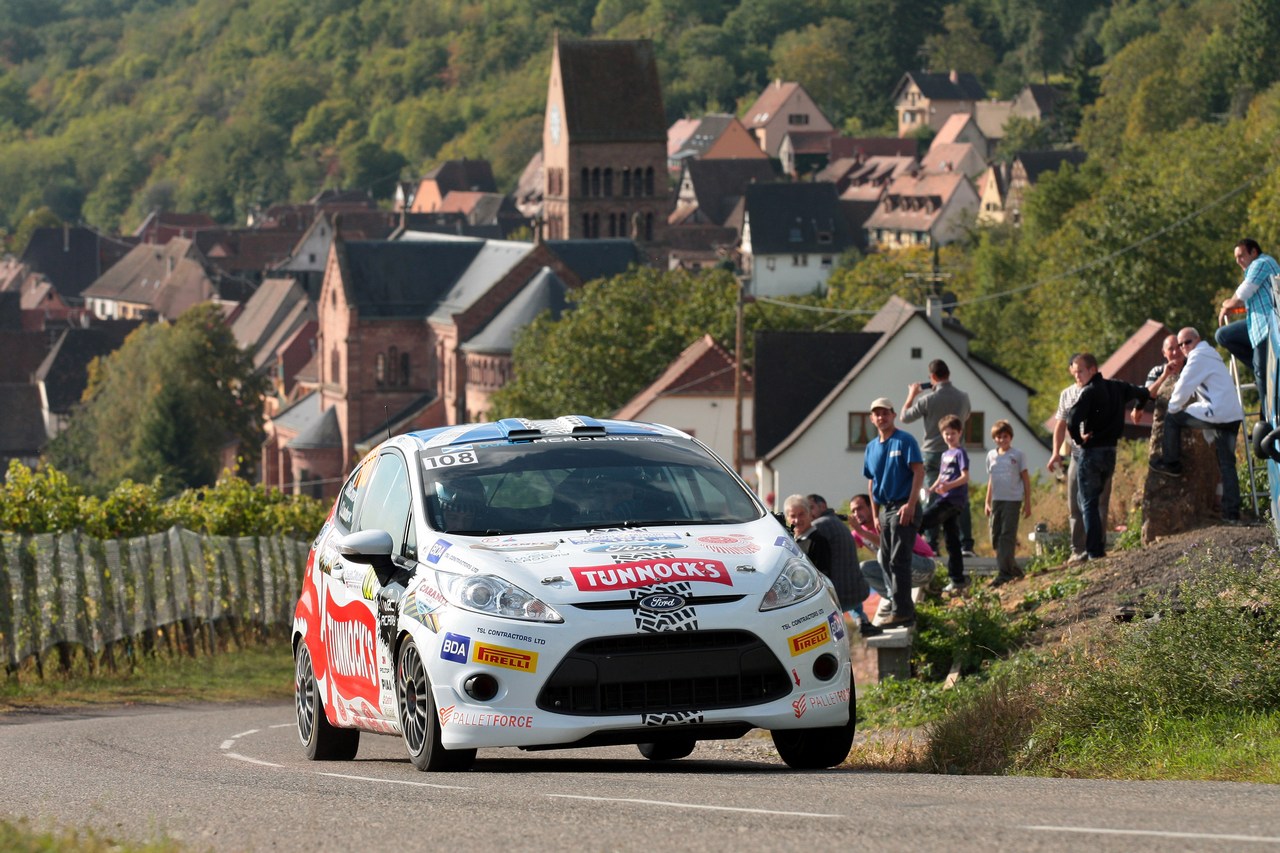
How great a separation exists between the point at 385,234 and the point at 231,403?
244 ft

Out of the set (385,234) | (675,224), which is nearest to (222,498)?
(675,224)

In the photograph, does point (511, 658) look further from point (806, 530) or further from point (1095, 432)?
point (1095, 432)

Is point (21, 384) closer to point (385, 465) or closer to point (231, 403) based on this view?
point (231, 403)

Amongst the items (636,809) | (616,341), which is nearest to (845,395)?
(616,341)

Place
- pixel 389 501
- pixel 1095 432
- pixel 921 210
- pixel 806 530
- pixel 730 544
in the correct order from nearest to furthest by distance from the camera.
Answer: pixel 730 544 < pixel 389 501 < pixel 806 530 < pixel 1095 432 < pixel 921 210

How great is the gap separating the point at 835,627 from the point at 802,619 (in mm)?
255

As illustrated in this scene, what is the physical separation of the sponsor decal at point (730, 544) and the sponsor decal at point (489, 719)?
1079mm

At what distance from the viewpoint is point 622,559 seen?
9062 millimetres

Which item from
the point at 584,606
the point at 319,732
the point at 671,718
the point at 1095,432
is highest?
the point at 1095,432

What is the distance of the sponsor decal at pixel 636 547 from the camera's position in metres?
9.16

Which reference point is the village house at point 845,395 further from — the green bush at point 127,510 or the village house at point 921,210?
the village house at point 921,210

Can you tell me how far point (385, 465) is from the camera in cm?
1070

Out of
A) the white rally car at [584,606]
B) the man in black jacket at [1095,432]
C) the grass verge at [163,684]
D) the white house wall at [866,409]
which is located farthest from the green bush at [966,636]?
the white house wall at [866,409]

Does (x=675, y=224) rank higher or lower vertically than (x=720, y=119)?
lower
